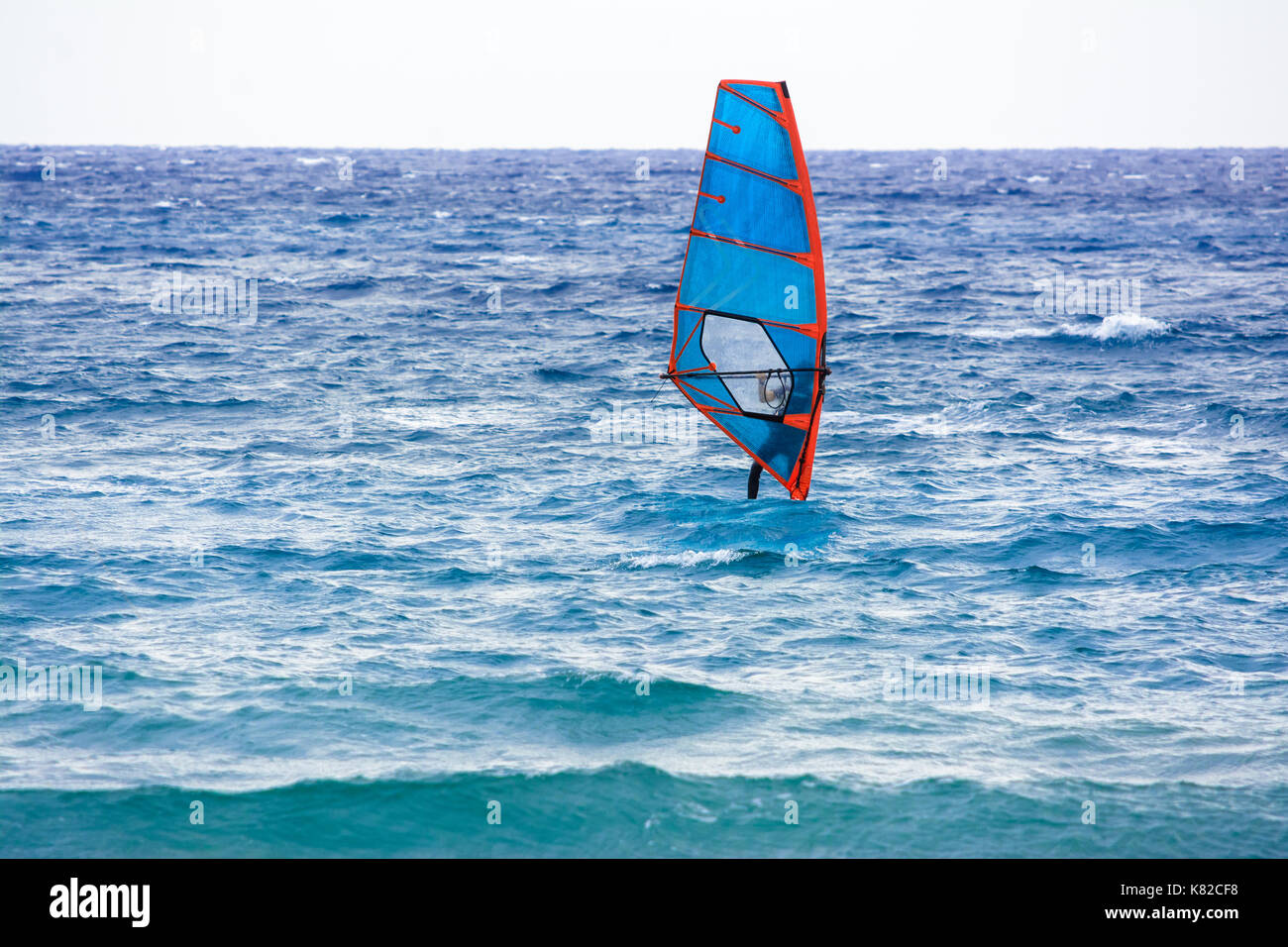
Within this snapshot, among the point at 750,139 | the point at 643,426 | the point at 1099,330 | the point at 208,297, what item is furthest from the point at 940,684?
the point at 208,297

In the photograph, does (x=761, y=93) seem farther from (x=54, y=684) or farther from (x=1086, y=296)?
(x=1086, y=296)

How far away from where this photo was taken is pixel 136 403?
105 feet

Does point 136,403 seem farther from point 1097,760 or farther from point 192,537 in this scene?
point 1097,760

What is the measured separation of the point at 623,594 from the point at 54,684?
8.20m

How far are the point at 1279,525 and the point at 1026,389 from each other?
1261 cm

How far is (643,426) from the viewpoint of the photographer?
31312 millimetres

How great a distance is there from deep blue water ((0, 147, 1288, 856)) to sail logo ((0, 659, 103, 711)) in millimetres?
224

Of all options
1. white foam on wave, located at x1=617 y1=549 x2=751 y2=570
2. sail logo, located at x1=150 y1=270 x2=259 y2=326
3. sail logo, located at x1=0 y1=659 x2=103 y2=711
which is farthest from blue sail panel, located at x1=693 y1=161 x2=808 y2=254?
sail logo, located at x1=150 y1=270 x2=259 y2=326

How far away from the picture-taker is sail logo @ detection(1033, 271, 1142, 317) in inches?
1890
